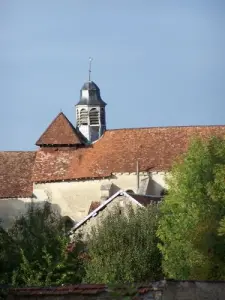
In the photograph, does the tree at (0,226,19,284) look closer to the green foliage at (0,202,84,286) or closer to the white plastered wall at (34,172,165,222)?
the green foliage at (0,202,84,286)

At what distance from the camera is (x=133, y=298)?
20172 mm

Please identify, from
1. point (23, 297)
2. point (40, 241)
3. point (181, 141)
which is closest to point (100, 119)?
point (181, 141)

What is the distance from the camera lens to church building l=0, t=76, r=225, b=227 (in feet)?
226

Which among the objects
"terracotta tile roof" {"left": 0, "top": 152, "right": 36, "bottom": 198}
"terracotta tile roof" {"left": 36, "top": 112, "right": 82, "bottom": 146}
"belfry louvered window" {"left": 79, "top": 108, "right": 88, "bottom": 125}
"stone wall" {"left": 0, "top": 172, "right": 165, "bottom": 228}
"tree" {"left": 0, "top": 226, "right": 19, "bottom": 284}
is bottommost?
"tree" {"left": 0, "top": 226, "right": 19, "bottom": 284}

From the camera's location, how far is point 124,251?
40.8m

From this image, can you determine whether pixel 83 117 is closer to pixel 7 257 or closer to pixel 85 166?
pixel 85 166

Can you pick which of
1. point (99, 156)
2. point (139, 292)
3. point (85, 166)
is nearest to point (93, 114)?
point (99, 156)

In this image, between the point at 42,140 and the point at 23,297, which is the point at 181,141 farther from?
the point at 23,297

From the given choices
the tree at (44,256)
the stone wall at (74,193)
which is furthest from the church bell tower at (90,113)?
the tree at (44,256)

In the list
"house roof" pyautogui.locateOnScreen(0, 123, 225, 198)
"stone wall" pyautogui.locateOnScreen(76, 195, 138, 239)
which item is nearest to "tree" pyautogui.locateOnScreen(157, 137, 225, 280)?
"stone wall" pyautogui.locateOnScreen(76, 195, 138, 239)

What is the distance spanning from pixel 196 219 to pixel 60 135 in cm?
3507

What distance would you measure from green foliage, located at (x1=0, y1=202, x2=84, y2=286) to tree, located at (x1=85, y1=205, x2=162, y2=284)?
2.18ft

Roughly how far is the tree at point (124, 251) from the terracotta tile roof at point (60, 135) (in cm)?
3129

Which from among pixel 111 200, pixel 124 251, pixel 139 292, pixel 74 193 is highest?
pixel 74 193
